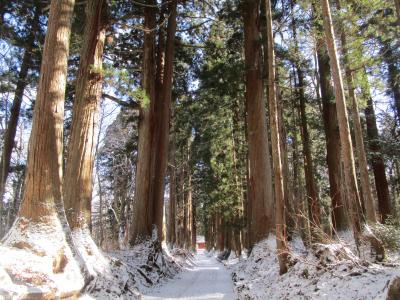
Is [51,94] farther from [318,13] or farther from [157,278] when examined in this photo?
[318,13]

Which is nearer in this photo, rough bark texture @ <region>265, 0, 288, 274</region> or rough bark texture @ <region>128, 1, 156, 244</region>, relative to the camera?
rough bark texture @ <region>265, 0, 288, 274</region>

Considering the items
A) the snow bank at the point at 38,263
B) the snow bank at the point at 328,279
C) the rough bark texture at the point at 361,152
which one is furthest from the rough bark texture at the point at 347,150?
the snow bank at the point at 38,263

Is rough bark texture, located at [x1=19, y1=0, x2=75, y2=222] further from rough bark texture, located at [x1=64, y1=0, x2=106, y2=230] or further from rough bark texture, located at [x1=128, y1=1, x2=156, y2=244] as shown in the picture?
rough bark texture, located at [x1=128, y1=1, x2=156, y2=244]

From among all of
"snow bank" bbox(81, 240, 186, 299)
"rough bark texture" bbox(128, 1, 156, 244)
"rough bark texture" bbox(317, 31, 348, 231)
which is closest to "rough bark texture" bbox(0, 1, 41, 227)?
"rough bark texture" bbox(128, 1, 156, 244)

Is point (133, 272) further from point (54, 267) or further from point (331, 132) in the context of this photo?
point (331, 132)

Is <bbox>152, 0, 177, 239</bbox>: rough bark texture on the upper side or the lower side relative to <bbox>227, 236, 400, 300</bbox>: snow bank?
upper

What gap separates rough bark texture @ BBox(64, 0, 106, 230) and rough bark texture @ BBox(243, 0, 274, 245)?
6.70m

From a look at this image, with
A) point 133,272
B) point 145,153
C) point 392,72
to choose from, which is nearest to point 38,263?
point 133,272

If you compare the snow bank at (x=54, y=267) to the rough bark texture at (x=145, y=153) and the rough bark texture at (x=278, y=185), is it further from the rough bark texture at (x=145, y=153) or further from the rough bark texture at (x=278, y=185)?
the rough bark texture at (x=145, y=153)

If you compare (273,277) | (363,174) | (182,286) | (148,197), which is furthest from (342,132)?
(148,197)

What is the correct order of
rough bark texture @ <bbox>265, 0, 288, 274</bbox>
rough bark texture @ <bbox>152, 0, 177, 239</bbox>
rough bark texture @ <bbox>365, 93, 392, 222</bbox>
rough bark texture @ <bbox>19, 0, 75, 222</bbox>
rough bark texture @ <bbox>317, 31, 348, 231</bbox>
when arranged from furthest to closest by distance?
rough bark texture @ <bbox>365, 93, 392, 222</bbox>, rough bark texture @ <bbox>152, 0, 177, 239</bbox>, rough bark texture @ <bbox>317, 31, 348, 231</bbox>, rough bark texture @ <bbox>265, 0, 288, 274</bbox>, rough bark texture @ <bbox>19, 0, 75, 222</bbox>

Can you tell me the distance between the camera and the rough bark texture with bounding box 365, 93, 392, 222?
15.3 m

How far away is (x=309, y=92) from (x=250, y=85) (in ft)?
18.5

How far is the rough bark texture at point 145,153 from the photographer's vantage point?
13.5 meters
